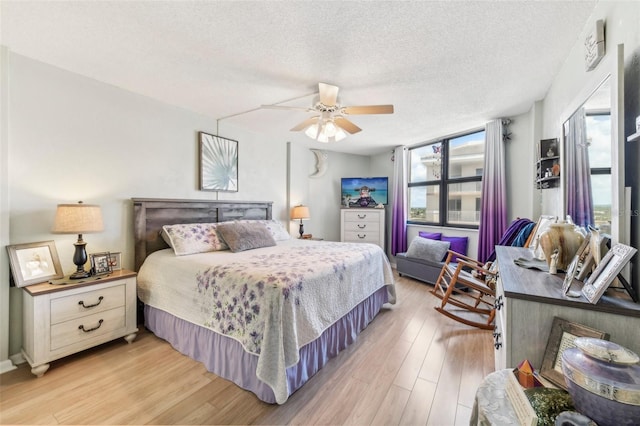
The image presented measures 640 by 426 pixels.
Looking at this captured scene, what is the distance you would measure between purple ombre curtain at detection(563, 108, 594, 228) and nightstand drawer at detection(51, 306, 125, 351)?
3.42 meters

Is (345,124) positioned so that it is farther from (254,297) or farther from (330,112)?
(254,297)

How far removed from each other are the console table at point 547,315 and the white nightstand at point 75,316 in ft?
8.93

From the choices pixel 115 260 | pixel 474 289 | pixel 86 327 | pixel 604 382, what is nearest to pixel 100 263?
pixel 115 260

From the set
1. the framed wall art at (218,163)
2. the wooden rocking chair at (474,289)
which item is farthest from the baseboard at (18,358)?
the wooden rocking chair at (474,289)

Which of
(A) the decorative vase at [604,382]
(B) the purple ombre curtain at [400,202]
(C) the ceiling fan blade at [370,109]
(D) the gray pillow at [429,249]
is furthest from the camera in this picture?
(B) the purple ombre curtain at [400,202]

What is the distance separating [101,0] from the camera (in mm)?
1410

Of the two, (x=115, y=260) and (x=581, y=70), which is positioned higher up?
(x=581, y=70)

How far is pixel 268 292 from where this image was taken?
5.11 feet

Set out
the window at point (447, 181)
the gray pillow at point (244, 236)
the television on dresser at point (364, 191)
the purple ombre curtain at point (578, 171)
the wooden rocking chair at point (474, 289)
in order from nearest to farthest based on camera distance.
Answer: the purple ombre curtain at point (578, 171)
the wooden rocking chair at point (474, 289)
the gray pillow at point (244, 236)
the window at point (447, 181)
the television on dresser at point (364, 191)

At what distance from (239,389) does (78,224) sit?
175cm

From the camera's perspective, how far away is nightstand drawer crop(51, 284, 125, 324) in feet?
6.06

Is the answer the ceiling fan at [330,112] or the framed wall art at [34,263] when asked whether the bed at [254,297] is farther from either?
the ceiling fan at [330,112]

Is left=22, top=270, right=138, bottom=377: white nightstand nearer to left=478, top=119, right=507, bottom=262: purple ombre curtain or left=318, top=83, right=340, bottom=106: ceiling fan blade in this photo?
left=318, top=83, right=340, bottom=106: ceiling fan blade

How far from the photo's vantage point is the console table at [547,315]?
872 millimetres
